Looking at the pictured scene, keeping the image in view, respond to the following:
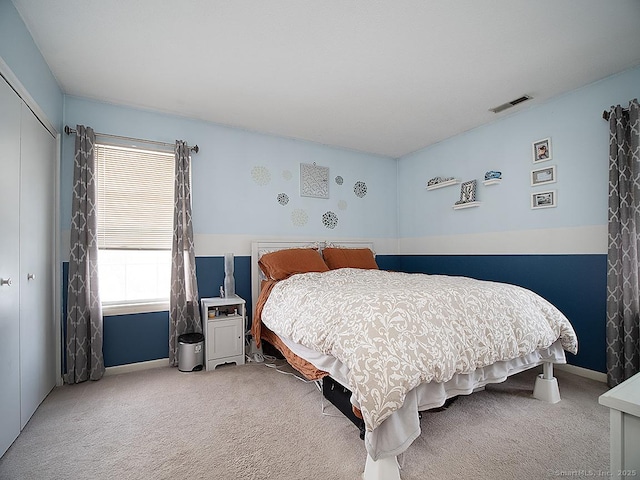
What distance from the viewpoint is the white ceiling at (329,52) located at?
1.89 m

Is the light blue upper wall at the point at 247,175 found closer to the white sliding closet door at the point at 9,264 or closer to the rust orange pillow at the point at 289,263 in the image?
the rust orange pillow at the point at 289,263

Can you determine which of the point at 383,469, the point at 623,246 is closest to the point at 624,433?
the point at 383,469

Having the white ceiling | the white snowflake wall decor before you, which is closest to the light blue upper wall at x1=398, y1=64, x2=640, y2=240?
the white ceiling

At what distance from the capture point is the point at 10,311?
1.79m

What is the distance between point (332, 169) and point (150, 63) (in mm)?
2387

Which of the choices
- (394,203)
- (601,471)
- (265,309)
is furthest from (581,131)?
(265,309)

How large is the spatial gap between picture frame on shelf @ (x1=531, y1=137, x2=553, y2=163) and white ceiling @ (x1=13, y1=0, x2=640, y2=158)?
0.40 metres

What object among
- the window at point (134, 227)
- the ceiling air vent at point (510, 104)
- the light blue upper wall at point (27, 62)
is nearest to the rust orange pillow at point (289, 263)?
the window at point (134, 227)

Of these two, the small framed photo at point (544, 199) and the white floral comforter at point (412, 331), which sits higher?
the small framed photo at point (544, 199)

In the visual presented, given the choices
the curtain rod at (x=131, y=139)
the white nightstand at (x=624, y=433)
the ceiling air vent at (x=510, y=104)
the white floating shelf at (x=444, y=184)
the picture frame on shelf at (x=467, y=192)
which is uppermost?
the ceiling air vent at (x=510, y=104)

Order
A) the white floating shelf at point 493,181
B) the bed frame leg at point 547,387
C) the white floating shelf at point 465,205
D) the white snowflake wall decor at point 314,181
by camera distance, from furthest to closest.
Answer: the white snowflake wall decor at point 314,181
the white floating shelf at point 465,205
the white floating shelf at point 493,181
the bed frame leg at point 547,387

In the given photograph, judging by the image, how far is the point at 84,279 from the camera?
269cm

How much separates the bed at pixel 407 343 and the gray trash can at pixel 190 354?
0.88 m

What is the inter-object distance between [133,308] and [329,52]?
2.86 m
